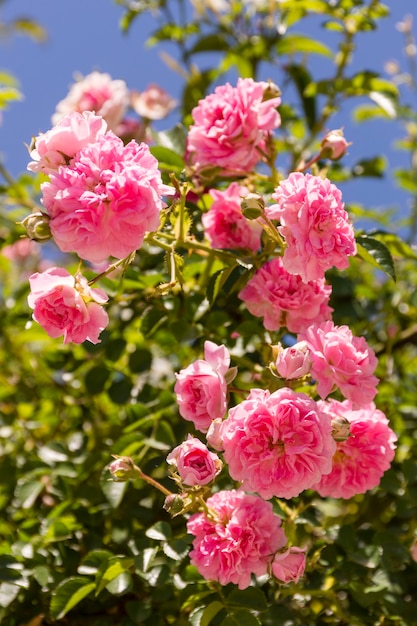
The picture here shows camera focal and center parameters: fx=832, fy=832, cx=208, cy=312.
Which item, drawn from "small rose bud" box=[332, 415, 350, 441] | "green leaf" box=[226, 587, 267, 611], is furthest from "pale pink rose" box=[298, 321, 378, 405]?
"green leaf" box=[226, 587, 267, 611]

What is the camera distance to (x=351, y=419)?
35.8 inches

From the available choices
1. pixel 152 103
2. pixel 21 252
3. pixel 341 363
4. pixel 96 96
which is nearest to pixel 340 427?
pixel 341 363

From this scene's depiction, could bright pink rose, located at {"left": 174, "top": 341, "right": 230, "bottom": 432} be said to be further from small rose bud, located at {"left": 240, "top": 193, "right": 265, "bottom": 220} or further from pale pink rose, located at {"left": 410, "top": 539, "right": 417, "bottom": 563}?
pale pink rose, located at {"left": 410, "top": 539, "right": 417, "bottom": 563}

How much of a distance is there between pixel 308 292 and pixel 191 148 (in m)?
0.28

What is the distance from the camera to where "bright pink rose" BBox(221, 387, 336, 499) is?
77 centimetres

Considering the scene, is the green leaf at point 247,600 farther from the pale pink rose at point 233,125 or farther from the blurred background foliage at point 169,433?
the pale pink rose at point 233,125

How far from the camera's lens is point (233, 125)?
103cm

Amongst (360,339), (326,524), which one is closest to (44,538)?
(326,524)

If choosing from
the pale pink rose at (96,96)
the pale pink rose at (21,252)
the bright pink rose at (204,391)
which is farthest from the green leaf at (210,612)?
the pale pink rose at (21,252)

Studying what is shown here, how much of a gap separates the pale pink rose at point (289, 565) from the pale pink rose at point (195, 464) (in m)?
0.12

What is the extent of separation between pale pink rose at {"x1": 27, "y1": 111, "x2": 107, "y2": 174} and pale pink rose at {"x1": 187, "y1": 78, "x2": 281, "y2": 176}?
24 centimetres

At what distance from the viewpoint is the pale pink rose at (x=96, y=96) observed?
1497mm

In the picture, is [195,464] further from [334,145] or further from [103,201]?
[334,145]

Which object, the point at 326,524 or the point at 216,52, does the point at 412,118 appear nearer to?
the point at 216,52
